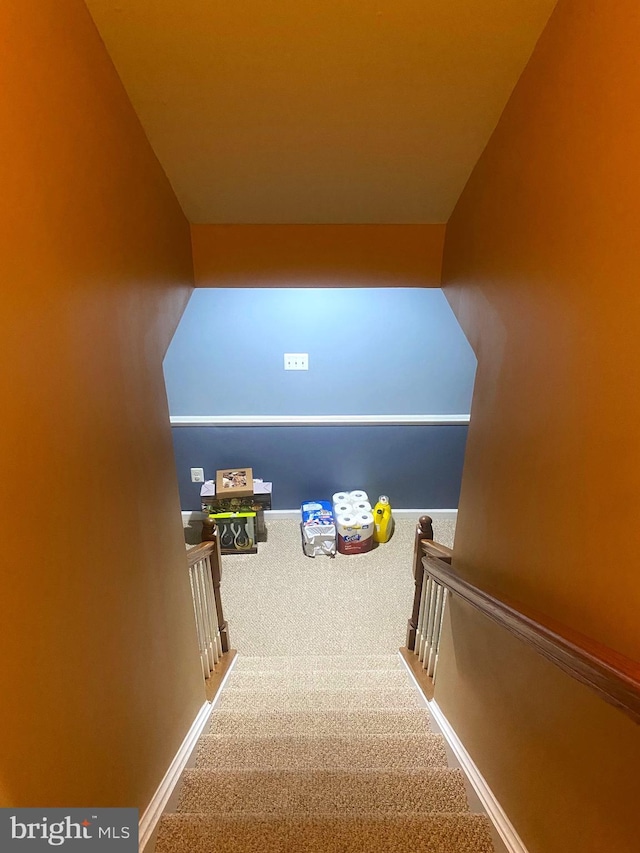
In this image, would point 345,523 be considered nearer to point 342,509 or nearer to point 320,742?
point 342,509

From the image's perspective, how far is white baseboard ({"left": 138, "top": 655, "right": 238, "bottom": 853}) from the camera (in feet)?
4.27

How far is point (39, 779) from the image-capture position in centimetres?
84

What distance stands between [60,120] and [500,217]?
1067 millimetres

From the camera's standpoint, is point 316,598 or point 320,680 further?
point 316,598

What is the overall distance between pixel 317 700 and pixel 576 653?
1.63m

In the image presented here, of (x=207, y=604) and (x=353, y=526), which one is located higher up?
(x=207, y=604)

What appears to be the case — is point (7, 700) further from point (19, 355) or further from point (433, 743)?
point (433, 743)

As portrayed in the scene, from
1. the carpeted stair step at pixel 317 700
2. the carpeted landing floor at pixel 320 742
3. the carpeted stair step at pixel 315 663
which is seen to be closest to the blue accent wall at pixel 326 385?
the carpeted landing floor at pixel 320 742

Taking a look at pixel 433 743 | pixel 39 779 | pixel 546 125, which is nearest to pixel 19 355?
pixel 39 779

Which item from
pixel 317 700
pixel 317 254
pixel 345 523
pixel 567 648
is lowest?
pixel 317 700

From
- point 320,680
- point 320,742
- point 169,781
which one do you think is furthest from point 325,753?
point 320,680

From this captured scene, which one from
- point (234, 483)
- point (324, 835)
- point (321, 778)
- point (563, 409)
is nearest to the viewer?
point (563, 409)

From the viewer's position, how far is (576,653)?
91 cm

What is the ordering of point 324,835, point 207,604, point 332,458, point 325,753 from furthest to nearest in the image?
point 332,458 → point 207,604 → point 325,753 → point 324,835
